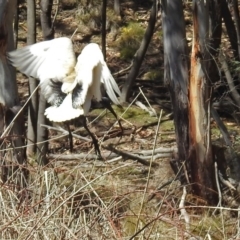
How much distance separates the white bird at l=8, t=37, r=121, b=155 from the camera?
5898mm

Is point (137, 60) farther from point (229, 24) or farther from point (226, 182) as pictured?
point (226, 182)

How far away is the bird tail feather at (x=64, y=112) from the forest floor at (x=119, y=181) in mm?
157

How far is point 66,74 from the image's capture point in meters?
6.21

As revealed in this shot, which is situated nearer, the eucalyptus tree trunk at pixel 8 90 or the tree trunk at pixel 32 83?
the eucalyptus tree trunk at pixel 8 90

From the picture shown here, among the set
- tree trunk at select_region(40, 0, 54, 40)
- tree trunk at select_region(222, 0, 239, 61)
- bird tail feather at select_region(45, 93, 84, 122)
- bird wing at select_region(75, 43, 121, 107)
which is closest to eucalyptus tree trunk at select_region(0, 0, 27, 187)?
bird tail feather at select_region(45, 93, 84, 122)

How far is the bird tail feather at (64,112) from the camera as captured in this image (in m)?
5.79

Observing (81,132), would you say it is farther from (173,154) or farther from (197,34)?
(197,34)

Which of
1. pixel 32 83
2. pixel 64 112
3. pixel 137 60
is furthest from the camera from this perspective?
pixel 137 60

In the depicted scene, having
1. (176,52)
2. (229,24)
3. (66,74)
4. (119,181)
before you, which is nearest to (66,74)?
(66,74)

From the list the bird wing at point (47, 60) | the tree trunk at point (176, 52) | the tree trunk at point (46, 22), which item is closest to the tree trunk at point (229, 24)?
the tree trunk at point (176, 52)

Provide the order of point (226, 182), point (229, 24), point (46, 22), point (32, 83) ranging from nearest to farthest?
point (226, 182), point (46, 22), point (32, 83), point (229, 24)

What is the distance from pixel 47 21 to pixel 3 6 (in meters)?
1.64

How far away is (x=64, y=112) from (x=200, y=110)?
164cm

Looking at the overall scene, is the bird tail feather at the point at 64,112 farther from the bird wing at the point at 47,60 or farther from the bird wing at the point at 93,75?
the bird wing at the point at 47,60
